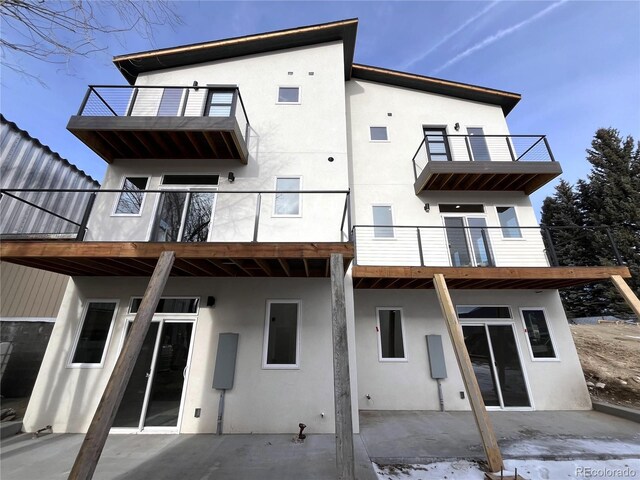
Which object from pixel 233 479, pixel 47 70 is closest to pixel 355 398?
pixel 233 479

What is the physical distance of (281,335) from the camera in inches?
223

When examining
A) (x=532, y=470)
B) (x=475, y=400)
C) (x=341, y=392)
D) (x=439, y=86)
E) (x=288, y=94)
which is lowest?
(x=532, y=470)

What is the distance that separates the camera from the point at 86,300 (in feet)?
19.1

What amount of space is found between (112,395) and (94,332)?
3.67m

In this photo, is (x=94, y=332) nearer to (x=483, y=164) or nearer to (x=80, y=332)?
(x=80, y=332)

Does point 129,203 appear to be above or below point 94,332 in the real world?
above

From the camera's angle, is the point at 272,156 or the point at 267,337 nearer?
the point at 267,337

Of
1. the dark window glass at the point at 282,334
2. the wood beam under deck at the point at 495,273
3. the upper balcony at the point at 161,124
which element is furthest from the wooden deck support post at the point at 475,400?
the upper balcony at the point at 161,124

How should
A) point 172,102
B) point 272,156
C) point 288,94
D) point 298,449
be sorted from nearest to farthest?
point 298,449 < point 272,156 < point 172,102 < point 288,94

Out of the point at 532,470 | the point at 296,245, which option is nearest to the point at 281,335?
the point at 296,245

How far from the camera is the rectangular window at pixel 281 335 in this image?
5.50 meters

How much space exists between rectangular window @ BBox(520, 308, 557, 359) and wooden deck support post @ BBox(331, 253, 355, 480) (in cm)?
650

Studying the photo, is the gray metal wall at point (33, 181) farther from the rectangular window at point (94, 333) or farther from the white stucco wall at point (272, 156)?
the rectangular window at point (94, 333)

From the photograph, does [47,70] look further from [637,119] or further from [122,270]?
[637,119]
